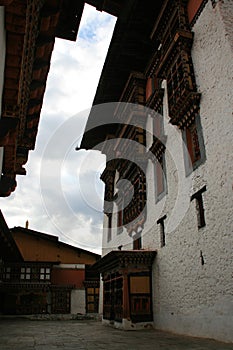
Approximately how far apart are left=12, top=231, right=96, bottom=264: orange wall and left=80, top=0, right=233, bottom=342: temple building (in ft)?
31.4

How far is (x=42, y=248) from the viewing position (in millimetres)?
26062

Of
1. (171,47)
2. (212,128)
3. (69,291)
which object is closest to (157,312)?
(212,128)

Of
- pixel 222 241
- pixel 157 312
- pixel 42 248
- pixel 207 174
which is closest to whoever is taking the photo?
pixel 222 241

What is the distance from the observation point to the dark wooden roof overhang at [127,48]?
1346 centimetres

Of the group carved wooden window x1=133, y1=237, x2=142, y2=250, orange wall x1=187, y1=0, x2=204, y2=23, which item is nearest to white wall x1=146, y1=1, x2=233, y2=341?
orange wall x1=187, y1=0, x2=204, y2=23

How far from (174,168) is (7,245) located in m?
9.31

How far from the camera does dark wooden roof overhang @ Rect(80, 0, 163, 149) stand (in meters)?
13.5

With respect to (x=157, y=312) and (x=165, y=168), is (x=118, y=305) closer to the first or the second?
(x=157, y=312)

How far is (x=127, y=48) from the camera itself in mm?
14867

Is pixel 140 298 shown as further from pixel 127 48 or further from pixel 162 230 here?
pixel 127 48

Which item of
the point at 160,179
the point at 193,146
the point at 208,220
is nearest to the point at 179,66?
the point at 193,146

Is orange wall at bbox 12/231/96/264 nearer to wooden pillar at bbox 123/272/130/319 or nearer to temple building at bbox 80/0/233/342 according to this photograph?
temple building at bbox 80/0/233/342

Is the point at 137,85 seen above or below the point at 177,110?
above

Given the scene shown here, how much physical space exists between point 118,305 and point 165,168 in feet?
17.9
